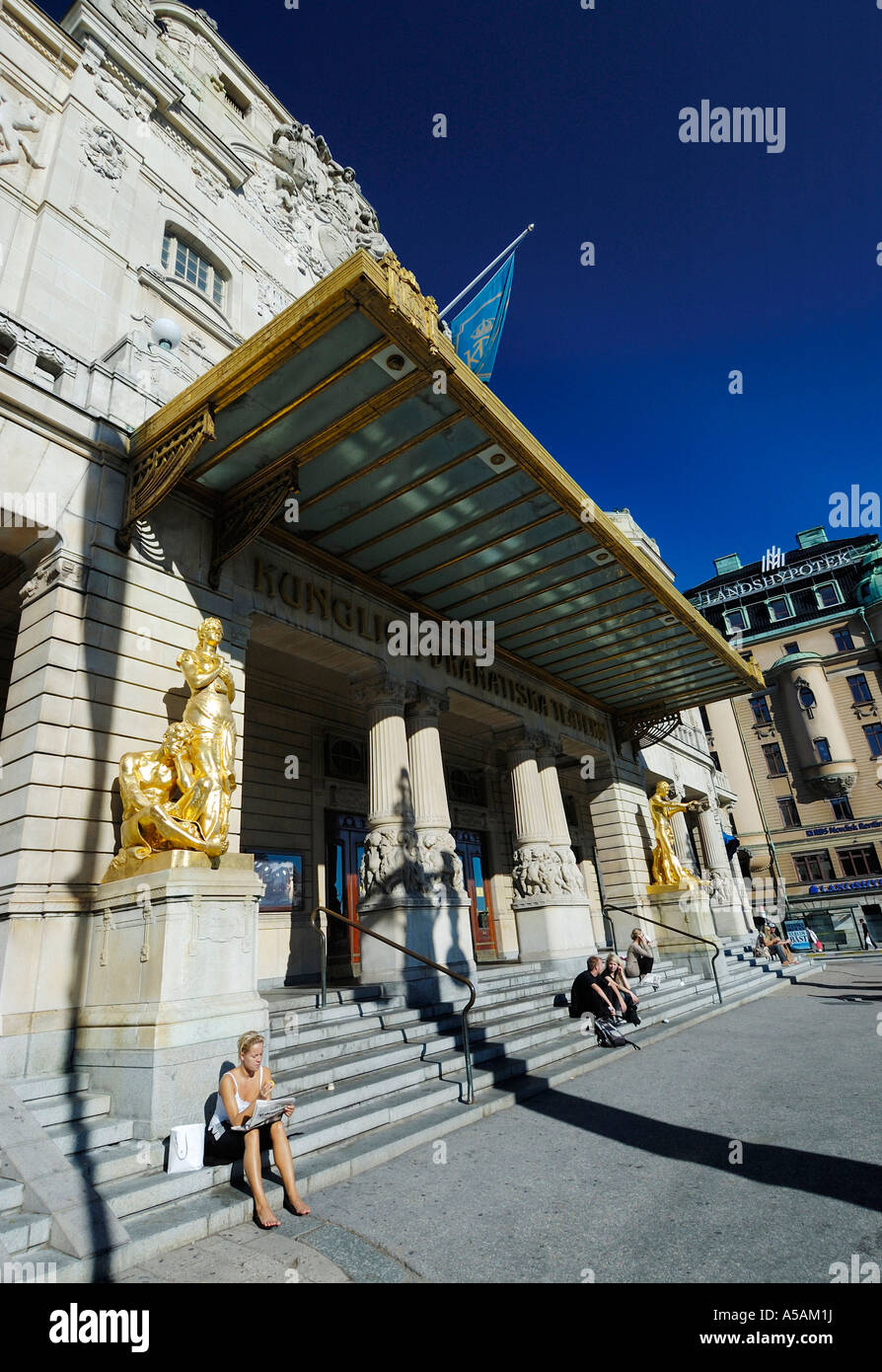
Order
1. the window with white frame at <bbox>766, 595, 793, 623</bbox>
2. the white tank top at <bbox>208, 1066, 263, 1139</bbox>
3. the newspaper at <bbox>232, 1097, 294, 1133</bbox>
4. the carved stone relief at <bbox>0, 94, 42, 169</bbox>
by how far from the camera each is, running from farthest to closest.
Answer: the window with white frame at <bbox>766, 595, 793, 623</bbox>, the carved stone relief at <bbox>0, 94, 42, 169</bbox>, the white tank top at <bbox>208, 1066, 263, 1139</bbox>, the newspaper at <bbox>232, 1097, 294, 1133</bbox>

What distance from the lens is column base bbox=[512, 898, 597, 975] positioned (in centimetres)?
1472

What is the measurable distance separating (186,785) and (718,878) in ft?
82.1

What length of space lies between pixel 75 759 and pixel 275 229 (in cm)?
1691

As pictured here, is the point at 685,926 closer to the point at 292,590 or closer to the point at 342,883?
the point at 342,883

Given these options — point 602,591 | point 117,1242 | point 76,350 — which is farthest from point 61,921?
point 602,591

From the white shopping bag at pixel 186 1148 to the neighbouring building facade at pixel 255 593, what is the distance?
1.56 ft

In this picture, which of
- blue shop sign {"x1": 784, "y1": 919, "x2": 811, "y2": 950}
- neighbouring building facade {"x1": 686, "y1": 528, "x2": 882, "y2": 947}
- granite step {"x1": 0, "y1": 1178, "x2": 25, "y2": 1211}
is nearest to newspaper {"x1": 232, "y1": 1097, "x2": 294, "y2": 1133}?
granite step {"x1": 0, "y1": 1178, "x2": 25, "y2": 1211}

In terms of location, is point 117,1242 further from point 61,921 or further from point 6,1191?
point 61,921

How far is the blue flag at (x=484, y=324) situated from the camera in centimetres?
1009

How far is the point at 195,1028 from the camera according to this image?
5816 mm

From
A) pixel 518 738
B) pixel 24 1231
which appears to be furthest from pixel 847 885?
pixel 24 1231

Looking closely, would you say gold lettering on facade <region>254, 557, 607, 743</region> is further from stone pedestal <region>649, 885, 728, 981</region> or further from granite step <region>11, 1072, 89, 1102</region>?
granite step <region>11, 1072, 89, 1102</region>

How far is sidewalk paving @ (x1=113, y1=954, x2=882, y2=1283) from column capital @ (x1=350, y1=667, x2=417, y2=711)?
274 inches

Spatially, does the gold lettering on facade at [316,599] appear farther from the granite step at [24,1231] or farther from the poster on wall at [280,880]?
the granite step at [24,1231]
